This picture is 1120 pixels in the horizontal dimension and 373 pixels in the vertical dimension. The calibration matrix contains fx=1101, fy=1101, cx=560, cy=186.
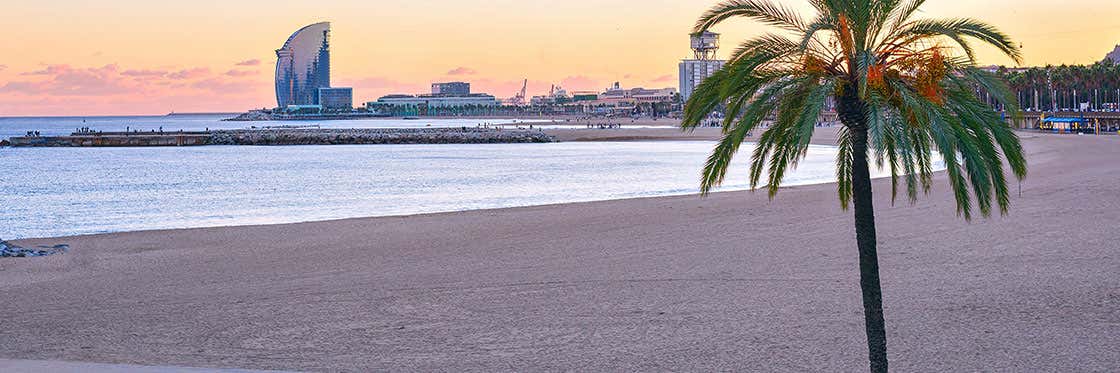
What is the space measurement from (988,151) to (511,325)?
5.30 meters

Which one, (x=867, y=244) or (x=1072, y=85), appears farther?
(x=1072, y=85)

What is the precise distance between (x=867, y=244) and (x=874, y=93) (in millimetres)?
1140

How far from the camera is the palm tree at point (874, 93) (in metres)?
7.16

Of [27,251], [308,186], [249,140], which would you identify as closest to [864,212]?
[27,251]

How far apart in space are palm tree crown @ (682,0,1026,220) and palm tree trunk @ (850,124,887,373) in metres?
0.15

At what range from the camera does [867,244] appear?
25.3 ft

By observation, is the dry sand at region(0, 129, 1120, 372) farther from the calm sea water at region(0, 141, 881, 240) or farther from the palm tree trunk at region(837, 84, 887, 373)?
the calm sea water at region(0, 141, 881, 240)

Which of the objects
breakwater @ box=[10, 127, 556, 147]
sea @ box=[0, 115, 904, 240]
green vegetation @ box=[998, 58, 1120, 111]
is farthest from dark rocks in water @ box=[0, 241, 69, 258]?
green vegetation @ box=[998, 58, 1120, 111]

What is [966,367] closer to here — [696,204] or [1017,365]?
[1017,365]

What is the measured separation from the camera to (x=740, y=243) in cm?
1730

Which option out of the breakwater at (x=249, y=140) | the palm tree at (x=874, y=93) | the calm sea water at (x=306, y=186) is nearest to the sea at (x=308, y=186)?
the calm sea water at (x=306, y=186)

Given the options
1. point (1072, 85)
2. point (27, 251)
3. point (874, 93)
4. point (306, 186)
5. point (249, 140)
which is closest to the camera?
point (874, 93)

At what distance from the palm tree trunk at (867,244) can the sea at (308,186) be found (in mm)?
20767

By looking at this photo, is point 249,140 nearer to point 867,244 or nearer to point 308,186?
point 308,186
